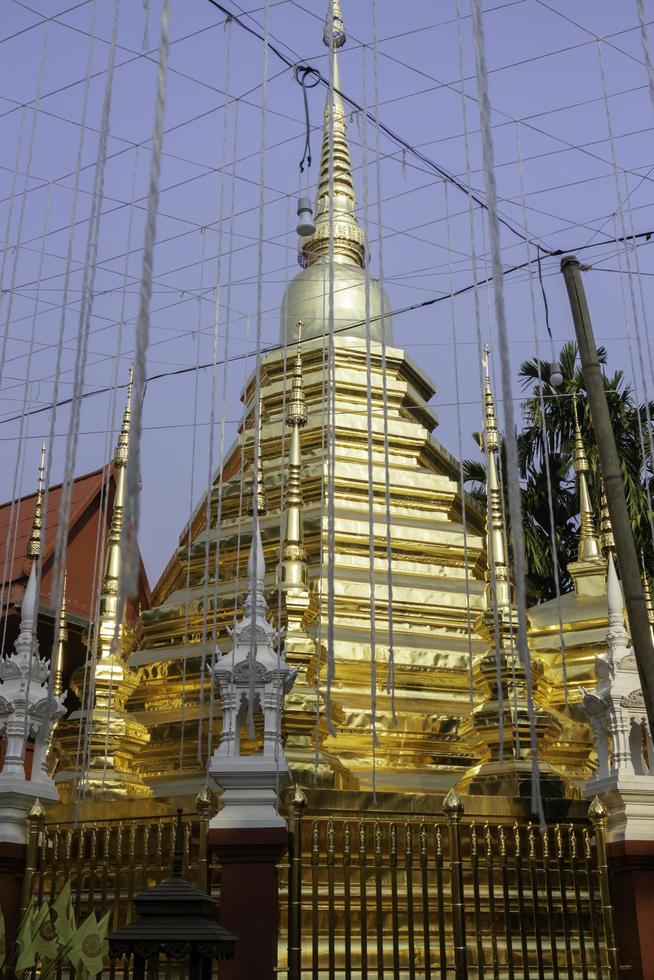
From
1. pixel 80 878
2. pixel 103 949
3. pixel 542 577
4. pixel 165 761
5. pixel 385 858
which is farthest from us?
pixel 542 577

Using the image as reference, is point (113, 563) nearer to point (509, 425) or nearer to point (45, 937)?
point (45, 937)

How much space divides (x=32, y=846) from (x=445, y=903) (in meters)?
3.50

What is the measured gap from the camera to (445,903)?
9438mm

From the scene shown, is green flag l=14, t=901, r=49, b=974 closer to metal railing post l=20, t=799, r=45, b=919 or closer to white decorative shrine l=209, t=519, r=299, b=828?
metal railing post l=20, t=799, r=45, b=919

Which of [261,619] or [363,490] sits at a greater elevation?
[363,490]

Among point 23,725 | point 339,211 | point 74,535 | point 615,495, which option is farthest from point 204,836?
point 74,535

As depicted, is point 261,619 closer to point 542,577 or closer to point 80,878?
point 80,878

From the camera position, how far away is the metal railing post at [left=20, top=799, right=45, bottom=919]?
28.8ft

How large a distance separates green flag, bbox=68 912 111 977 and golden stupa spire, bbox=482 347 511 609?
576 cm

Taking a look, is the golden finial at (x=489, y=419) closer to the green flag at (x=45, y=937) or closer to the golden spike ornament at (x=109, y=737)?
the golden spike ornament at (x=109, y=737)

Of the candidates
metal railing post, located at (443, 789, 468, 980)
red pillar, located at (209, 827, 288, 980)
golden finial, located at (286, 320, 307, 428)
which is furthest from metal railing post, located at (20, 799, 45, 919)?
golden finial, located at (286, 320, 307, 428)

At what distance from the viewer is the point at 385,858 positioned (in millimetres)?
9984

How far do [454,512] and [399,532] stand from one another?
1.27 metres

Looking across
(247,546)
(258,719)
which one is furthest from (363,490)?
(258,719)
